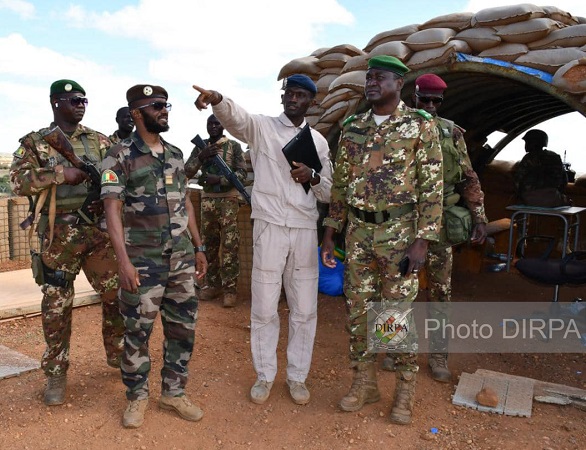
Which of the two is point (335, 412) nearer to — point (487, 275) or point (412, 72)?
point (412, 72)

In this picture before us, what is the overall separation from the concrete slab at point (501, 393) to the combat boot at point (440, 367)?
0.34 feet

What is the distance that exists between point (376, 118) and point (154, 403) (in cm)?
216

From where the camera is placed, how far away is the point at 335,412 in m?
3.43

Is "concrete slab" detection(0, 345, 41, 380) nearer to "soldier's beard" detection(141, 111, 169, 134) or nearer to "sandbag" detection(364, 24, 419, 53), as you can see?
"soldier's beard" detection(141, 111, 169, 134)

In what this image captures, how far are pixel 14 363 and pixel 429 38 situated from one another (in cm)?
435

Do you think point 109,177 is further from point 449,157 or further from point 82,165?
point 449,157

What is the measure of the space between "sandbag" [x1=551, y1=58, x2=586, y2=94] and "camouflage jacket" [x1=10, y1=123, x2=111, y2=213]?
3.44m

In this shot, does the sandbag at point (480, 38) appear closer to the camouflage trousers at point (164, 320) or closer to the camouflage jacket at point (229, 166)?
the camouflage jacket at point (229, 166)

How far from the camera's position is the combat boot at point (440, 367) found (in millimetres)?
3977

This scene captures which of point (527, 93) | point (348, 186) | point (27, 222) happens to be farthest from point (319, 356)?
point (527, 93)

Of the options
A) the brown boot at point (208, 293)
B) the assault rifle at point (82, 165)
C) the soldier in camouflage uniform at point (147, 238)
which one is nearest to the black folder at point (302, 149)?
the soldier in camouflage uniform at point (147, 238)

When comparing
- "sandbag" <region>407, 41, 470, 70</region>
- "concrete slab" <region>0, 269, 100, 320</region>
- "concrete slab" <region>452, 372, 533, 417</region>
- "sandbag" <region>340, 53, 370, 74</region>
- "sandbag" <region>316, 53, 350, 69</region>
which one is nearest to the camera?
"concrete slab" <region>452, 372, 533, 417</region>

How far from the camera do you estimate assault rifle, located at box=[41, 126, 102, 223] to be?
3.20 meters

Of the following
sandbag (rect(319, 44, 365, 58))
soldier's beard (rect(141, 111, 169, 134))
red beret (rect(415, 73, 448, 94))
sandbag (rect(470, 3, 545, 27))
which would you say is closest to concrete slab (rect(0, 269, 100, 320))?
soldier's beard (rect(141, 111, 169, 134))
